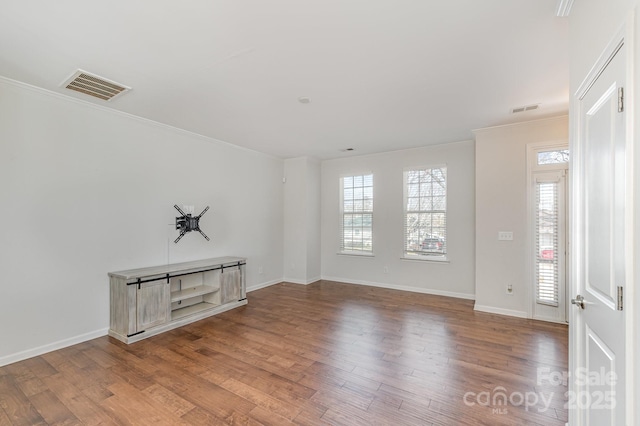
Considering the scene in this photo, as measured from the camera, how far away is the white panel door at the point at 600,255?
1.14 meters

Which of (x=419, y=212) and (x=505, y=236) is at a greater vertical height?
(x=419, y=212)

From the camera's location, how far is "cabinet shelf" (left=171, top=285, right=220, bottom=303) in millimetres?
3781

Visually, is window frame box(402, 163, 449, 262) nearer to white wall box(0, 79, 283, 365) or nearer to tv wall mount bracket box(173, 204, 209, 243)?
white wall box(0, 79, 283, 365)

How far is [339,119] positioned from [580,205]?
281 centimetres

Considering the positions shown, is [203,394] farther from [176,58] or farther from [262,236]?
[262,236]

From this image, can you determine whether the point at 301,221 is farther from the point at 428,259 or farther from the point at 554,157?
the point at 554,157

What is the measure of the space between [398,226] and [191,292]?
3.78 meters

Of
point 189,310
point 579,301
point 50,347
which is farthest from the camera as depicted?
point 189,310

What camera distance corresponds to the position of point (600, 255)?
4.42 feet

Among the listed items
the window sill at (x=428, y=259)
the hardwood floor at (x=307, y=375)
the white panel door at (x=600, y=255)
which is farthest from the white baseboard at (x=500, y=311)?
the white panel door at (x=600, y=255)

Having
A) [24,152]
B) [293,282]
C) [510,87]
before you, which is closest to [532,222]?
[510,87]

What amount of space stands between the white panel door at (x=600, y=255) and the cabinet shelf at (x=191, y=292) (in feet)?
12.9

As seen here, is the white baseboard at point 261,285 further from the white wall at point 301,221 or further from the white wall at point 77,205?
the white wall at point 77,205

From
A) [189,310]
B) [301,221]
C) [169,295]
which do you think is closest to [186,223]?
[169,295]
